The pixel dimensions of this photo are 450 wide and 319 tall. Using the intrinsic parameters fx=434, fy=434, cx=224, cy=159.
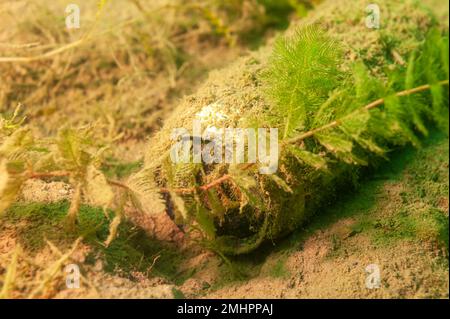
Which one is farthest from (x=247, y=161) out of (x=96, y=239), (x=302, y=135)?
(x=96, y=239)

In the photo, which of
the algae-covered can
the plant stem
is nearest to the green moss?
the algae-covered can

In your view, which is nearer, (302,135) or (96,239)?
(302,135)

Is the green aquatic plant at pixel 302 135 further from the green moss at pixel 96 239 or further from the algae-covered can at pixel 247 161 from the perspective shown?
the green moss at pixel 96 239

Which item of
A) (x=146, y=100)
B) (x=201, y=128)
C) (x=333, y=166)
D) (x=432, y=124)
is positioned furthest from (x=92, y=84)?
(x=432, y=124)

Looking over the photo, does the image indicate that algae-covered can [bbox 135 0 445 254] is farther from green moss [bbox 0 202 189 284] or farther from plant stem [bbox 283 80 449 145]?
green moss [bbox 0 202 189 284]

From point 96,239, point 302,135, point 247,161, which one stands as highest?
point 302,135

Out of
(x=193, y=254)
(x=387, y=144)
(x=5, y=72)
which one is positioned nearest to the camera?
(x=193, y=254)

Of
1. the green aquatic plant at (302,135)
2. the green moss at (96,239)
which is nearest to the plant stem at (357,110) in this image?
the green aquatic plant at (302,135)

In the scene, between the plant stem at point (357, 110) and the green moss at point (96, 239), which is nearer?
the plant stem at point (357, 110)

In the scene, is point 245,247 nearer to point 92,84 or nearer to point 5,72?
point 92,84

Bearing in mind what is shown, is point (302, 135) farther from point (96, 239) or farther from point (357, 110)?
point (96, 239)

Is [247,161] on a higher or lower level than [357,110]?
lower
